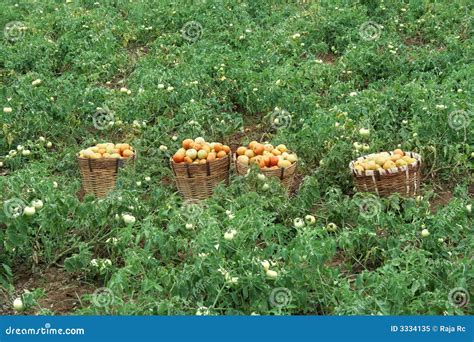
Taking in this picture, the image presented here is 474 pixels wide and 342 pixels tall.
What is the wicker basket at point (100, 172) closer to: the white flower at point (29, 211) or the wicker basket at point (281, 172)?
the wicker basket at point (281, 172)

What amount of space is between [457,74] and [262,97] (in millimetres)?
1817

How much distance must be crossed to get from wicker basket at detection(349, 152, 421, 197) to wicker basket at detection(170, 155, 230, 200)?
0.99 meters

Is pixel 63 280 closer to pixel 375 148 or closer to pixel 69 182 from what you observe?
pixel 69 182

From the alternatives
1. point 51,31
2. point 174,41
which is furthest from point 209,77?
point 51,31

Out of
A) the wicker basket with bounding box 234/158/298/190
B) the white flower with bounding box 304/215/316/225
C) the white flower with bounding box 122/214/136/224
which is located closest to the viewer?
the white flower with bounding box 122/214/136/224

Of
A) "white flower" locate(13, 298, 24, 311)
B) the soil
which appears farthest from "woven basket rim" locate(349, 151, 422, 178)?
"white flower" locate(13, 298, 24, 311)

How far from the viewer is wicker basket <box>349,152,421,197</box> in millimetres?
5535

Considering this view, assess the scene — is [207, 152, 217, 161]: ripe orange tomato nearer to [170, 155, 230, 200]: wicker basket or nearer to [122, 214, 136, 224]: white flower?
[170, 155, 230, 200]: wicker basket

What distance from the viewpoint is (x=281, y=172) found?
18.7ft

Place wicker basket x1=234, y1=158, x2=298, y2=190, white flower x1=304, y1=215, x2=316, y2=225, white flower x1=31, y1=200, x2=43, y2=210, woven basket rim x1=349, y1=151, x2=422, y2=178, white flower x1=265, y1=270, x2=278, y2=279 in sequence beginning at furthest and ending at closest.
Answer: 1. wicker basket x1=234, y1=158, x2=298, y2=190
2. woven basket rim x1=349, y1=151, x2=422, y2=178
3. white flower x1=304, y1=215, x2=316, y2=225
4. white flower x1=31, y1=200, x2=43, y2=210
5. white flower x1=265, y1=270, x2=278, y2=279

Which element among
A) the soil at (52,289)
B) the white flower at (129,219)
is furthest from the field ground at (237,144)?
the white flower at (129,219)

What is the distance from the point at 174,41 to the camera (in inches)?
364

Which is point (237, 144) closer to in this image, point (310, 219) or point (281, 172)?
point (281, 172)

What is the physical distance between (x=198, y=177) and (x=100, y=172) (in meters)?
0.77
